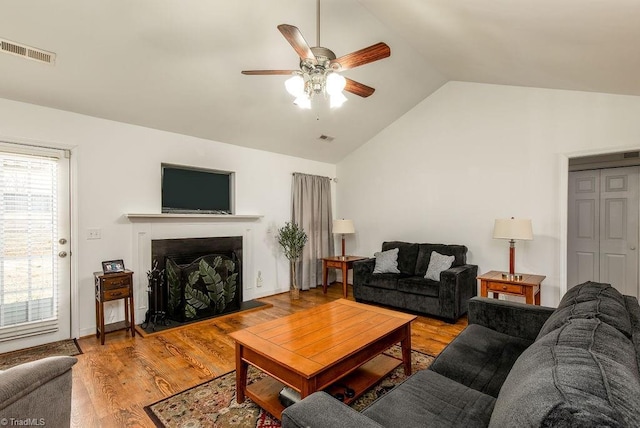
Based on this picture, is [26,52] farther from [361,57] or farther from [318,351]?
[318,351]

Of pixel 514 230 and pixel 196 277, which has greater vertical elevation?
Answer: pixel 514 230

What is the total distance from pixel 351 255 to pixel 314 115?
2715 millimetres

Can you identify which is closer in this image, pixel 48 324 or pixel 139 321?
pixel 48 324

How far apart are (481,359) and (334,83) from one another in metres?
2.02

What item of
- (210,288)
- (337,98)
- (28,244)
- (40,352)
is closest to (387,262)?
(210,288)

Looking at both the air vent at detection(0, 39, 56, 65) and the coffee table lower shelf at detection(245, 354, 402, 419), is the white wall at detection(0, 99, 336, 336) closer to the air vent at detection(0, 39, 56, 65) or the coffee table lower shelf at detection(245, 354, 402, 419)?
the air vent at detection(0, 39, 56, 65)

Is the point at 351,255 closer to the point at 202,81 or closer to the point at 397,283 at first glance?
the point at 397,283

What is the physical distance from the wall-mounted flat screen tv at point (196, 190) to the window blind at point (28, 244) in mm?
1113

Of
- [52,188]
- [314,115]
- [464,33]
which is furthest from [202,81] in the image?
[464,33]

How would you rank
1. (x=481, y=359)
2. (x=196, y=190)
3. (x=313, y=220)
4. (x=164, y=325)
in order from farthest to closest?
1. (x=313, y=220)
2. (x=196, y=190)
3. (x=164, y=325)
4. (x=481, y=359)

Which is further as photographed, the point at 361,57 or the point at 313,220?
the point at 313,220

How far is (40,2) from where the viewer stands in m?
2.19

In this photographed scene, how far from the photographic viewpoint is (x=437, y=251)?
14.4ft

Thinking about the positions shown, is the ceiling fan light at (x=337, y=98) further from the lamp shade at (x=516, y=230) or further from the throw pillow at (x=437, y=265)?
the throw pillow at (x=437, y=265)
